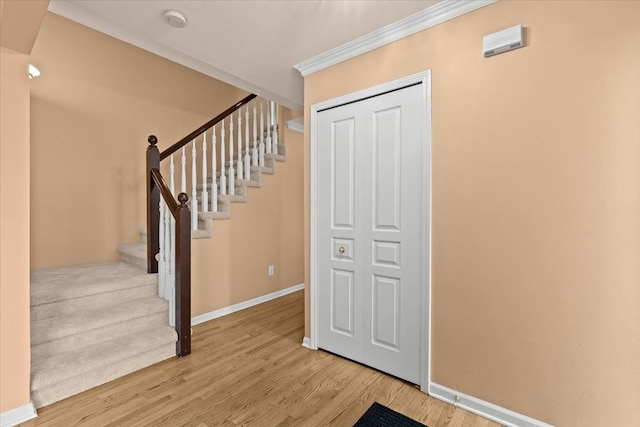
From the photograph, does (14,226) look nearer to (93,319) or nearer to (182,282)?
(93,319)

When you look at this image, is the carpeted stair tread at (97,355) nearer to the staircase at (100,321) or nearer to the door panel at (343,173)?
the staircase at (100,321)

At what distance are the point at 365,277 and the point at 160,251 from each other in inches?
73.6

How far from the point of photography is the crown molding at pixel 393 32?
5.93 feet

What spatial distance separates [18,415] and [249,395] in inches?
50.4

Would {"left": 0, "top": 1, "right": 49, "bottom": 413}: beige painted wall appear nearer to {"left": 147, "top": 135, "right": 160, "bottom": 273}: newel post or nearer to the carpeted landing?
the carpeted landing

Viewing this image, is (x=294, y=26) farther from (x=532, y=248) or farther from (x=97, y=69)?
(x=97, y=69)

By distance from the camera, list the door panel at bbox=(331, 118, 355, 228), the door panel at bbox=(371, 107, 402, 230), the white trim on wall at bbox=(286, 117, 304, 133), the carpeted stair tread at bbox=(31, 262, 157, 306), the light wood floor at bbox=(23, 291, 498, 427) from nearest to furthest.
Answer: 1. the light wood floor at bbox=(23, 291, 498, 427)
2. the door panel at bbox=(371, 107, 402, 230)
3. the carpeted stair tread at bbox=(31, 262, 157, 306)
4. the door panel at bbox=(331, 118, 355, 228)
5. the white trim on wall at bbox=(286, 117, 304, 133)

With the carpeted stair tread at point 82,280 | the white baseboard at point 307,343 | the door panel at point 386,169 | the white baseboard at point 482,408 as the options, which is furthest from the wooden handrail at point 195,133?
the white baseboard at point 482,408

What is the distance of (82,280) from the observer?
8.39 ft

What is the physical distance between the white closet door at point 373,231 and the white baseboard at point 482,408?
0.57 feet

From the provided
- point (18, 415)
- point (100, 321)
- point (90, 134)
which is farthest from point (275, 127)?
point (18, 415)

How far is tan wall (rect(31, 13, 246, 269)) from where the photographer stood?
117 inches

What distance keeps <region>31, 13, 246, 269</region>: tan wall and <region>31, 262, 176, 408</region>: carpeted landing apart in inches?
22.9

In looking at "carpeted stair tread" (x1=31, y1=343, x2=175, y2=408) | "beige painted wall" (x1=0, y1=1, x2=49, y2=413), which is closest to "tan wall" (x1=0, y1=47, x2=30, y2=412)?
"beige painted wall" (x1=0, y1=1, x2=49, y2=413)
